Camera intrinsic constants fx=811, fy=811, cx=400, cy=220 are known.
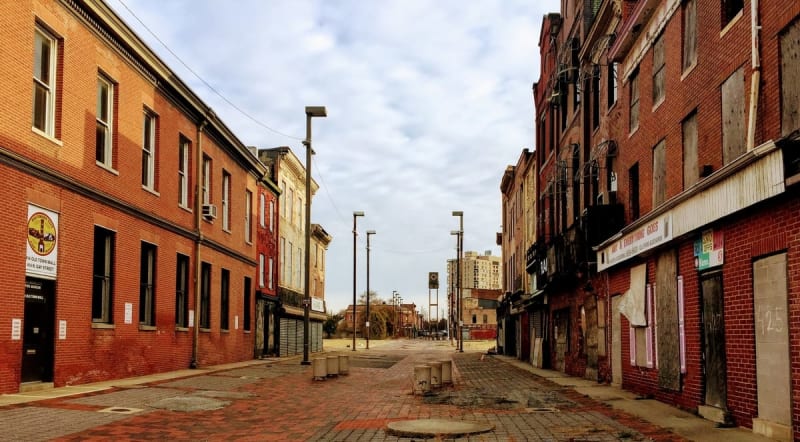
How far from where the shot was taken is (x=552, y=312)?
3014 cm

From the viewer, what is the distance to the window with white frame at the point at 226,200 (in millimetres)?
31125

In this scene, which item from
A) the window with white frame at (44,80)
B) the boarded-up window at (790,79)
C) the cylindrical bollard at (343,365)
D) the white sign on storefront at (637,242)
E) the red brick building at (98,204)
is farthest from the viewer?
the cylindrical bollard at (343,365)

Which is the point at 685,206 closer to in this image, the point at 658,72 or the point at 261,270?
the point at 658,72

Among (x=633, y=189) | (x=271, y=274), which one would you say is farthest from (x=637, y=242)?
(x=271, y=274)

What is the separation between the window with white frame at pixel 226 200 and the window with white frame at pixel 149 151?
8101 millimetres

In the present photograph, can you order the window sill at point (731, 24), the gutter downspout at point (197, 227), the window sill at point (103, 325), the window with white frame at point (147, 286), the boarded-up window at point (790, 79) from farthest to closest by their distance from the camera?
the gutter downspout at point (197, 227), the window with white frame at point (147, 286), the window sill at point (103, 325), the window sill at point (731, 24), the boarded-up window at point (790, 79)

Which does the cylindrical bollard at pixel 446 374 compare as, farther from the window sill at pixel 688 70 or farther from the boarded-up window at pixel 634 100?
the window sill at pixel 688 70

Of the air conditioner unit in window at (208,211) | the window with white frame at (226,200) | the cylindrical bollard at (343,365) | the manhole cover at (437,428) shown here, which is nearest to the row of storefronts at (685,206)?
the manhole cover at (437,428)

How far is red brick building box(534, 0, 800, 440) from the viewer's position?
1034 centimetres

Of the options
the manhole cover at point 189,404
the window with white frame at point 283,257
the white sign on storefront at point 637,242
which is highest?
the window with white frame at point 283,257

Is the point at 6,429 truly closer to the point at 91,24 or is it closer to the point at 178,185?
the point at 91,24

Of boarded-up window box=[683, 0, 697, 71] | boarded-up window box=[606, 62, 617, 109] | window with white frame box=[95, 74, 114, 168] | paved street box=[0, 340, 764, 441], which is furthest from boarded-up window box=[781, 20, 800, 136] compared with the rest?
window with white frame box=[95, 74, 114, 168]

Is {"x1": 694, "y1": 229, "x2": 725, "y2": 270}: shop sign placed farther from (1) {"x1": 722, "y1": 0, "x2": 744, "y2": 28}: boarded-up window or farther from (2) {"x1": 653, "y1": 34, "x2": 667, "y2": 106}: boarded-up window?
(2) {"x1": 653, "y1": 34, "x2": 667, "y2": 106}: boarded-up window

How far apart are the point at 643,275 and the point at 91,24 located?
13.3m
